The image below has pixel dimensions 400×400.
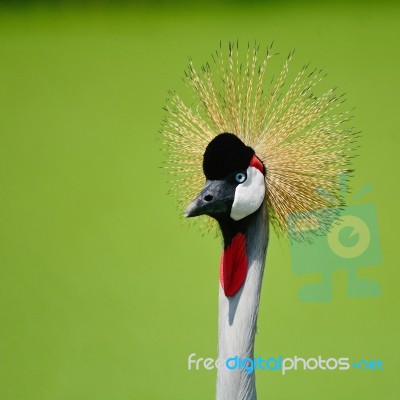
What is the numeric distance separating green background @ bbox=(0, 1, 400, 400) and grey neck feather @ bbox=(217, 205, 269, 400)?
932 millimetres

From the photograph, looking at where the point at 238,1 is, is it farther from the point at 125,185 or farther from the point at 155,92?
the point at 125,185

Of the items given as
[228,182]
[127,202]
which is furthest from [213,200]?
[127,202]

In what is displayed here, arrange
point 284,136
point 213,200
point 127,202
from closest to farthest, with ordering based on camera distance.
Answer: point 213,200 < point 284,136 < point 127,202

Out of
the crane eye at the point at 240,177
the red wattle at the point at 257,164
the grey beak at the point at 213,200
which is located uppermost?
the red wattle at the point at 257,164

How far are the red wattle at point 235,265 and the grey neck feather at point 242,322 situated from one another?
0.01 m

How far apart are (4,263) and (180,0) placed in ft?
3.91

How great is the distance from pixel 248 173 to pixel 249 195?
5 cm

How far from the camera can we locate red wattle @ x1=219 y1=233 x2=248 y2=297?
1.33 m

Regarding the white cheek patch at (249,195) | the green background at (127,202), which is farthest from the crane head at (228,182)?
the green background at (127,202)

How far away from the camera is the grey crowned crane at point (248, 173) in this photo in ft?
4.24

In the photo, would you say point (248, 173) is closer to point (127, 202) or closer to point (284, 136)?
point (284, 136)

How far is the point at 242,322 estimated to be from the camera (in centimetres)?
131

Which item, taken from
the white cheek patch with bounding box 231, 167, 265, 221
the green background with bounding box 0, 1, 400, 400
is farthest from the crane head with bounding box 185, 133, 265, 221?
the green background with bounding box 0, 1, 400, 400

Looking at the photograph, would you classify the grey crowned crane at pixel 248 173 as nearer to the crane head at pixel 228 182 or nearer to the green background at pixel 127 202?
the crane head at pixel 228 182
